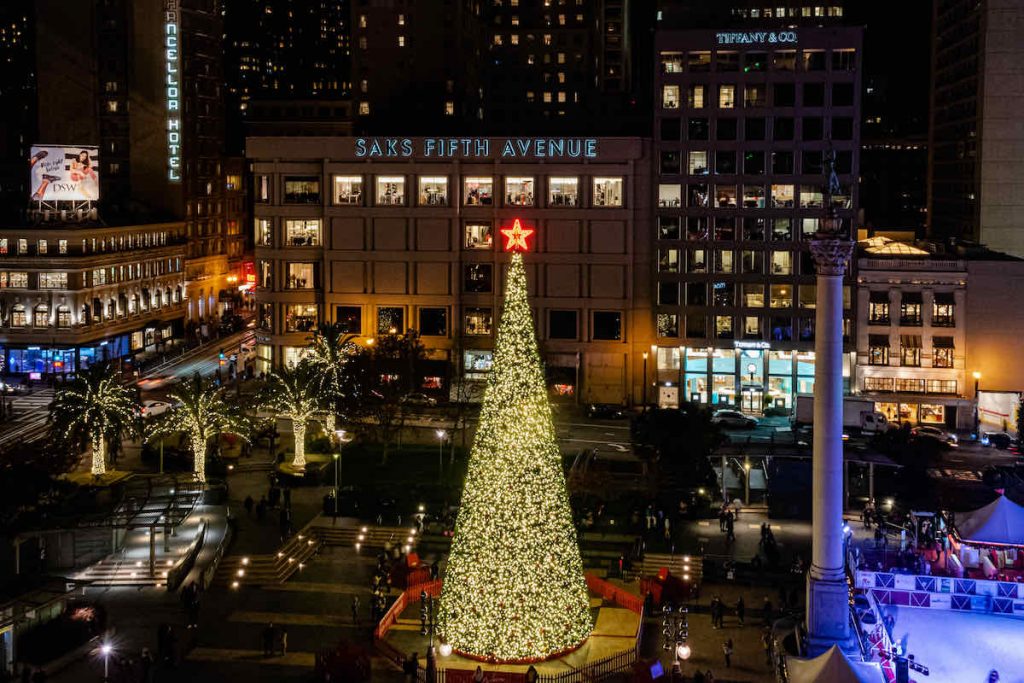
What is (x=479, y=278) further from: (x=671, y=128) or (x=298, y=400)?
(x=298, y=400)

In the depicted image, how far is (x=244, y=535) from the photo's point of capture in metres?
61.8

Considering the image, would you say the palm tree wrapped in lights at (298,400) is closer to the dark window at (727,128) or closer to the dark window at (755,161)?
the dark window at (727,128)

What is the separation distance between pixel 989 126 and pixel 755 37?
153ft

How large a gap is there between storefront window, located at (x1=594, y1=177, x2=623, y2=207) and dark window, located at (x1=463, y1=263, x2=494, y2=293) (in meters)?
10.8

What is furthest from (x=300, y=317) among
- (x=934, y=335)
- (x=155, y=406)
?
(x=934, y=335)

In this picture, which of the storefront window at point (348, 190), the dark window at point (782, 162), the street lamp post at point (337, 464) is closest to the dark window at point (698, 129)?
the dark window at point (782, 162)

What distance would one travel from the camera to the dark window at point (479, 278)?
4161 inches

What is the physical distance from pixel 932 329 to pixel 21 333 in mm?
79374

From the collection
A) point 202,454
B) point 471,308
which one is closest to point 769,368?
point 471,308

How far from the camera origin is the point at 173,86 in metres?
140

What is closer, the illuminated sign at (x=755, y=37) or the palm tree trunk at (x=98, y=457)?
the palm tree trunk at (x=98, y=457)

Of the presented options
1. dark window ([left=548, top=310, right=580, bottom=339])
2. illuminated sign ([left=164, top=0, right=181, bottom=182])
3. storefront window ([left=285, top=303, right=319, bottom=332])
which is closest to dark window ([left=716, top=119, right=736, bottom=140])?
dark window ([left=548, top=310, right=580, bottom=339])

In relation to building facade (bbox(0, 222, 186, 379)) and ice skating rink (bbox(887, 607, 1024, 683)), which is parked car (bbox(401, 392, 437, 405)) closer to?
building facade (bbox(0, 222, 186, 379))

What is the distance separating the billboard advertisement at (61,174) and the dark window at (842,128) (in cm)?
6825
